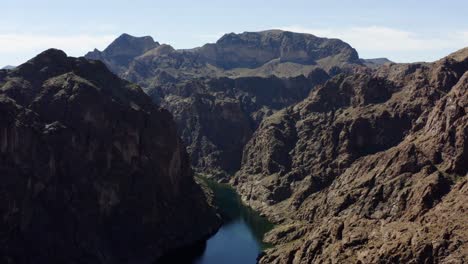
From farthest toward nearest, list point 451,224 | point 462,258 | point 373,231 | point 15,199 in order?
point 15,199 → point 373,231 → point 451,224 → point 462,258

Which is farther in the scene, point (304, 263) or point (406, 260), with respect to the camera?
point (304, 263)

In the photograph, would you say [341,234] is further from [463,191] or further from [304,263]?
[463,191]

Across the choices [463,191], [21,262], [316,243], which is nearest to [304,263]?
[316,243]

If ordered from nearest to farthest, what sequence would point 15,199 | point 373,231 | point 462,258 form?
point 462,258
point 373,231
point 15,199

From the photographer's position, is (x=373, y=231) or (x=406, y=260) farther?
(x=373, y=231)

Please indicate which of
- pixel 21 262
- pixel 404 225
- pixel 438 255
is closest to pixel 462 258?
pixel 438 255

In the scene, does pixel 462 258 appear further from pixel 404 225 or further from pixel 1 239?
pixel 1 239

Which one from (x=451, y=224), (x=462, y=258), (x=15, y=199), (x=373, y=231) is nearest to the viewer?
(x=462, y=258)

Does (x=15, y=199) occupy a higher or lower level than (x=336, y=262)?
higher

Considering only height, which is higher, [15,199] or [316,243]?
[15,199]
